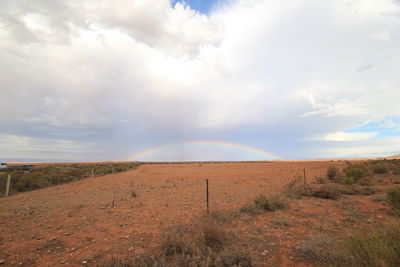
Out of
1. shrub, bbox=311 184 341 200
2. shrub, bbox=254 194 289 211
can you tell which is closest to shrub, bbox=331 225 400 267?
shrub, bbox=254 194 289 211

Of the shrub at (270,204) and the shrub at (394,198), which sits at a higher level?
the shrub at (394,198)

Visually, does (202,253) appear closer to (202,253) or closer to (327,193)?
(202,253)

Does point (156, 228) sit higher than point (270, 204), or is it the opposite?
point (270, 204)

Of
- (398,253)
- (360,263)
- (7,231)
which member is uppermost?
(398,253)

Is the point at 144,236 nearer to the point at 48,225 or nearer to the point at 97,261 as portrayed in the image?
the point at 97,261

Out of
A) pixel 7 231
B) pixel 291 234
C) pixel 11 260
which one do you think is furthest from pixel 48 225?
pixel 291 234

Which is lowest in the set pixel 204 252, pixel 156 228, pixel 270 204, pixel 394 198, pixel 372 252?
pixel 156 228

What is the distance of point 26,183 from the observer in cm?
1878

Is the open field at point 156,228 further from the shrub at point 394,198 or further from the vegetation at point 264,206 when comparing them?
the shrub at point 394,198

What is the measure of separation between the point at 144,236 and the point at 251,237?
11.5ft

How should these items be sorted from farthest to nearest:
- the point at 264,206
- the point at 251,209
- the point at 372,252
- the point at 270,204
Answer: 1. the point at 264,206
2. the point at 270,204
3. the point at 251,209
4. the point at 372,252

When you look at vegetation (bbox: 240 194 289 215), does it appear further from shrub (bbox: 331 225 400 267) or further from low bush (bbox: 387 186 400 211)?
shrub (bbox: 331 225 400 267)

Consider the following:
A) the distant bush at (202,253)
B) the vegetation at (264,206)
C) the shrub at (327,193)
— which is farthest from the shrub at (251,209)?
the shrub at (327,193)

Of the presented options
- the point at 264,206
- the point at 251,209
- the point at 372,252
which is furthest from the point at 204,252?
the point at 264,206
